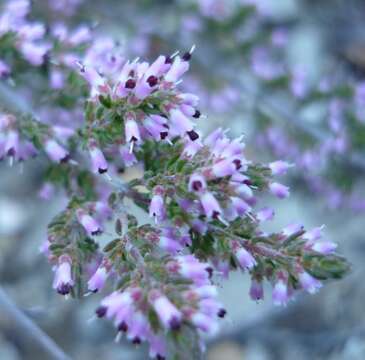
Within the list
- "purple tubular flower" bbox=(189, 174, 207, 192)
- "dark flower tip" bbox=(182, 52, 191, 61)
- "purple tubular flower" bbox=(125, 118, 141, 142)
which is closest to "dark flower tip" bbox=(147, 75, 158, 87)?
"purple tubular flower" bbox=(125, 118, 141, 142)

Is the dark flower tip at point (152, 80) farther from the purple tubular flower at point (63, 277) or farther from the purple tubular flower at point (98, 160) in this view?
the purple tubular flower at point (63, 277)

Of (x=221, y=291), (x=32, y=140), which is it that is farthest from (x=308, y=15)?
(x=32, y=140)

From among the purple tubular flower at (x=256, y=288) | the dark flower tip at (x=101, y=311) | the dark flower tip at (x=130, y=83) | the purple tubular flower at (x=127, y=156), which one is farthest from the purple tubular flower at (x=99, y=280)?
the dark flower tip at (x=130, y=83)

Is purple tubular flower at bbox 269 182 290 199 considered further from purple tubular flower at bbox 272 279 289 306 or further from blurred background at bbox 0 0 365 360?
blurred background at bbox 0 0 365 360

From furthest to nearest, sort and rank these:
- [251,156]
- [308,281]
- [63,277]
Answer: [251,156], [63,277], [308,281]

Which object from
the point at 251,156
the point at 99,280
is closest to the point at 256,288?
the point at 99,280

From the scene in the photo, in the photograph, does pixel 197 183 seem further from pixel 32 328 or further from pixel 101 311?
pixel 32 328

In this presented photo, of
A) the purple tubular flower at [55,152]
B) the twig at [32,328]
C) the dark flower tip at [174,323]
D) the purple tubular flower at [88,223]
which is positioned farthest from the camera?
the purple tubular flower at [55,152]
